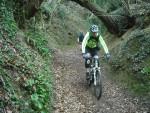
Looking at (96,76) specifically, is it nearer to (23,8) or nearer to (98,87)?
(98,87)

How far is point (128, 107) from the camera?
9555mm

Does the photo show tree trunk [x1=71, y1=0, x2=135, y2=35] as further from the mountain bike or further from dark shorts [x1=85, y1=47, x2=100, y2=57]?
the mountain bike

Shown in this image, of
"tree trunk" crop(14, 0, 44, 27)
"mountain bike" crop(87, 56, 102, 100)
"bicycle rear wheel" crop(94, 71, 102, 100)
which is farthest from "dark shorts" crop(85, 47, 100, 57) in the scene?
"tree trunk" crop(14, 0, 44, 27)

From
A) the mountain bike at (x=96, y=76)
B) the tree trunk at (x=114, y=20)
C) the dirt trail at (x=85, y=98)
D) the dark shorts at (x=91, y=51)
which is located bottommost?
the dirt trail at (x=85, y=98)

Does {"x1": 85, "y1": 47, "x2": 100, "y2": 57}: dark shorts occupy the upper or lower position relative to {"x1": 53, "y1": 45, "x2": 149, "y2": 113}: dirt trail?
upper

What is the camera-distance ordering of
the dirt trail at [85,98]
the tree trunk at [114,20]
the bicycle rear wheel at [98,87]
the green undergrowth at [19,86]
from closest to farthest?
the green undergrowth at [19,86], the dirt trail at [85,98], the bicycle rear wheel at [98,87], the tree trunk at [114,20]

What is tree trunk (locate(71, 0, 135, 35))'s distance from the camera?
19109mm

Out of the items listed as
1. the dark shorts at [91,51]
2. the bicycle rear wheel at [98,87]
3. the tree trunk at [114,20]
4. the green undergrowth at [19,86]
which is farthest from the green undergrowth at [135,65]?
the tree trunk at [114,20]

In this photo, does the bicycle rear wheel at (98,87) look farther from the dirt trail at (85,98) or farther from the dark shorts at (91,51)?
the dark shorts at (91,51)

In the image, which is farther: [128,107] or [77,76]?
[77,76]

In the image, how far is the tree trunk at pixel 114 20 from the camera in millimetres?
19109

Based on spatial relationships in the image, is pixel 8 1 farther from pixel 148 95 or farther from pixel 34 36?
pixel 148 95

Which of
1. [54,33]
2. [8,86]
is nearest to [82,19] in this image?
[54,33]

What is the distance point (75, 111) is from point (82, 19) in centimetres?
3350
